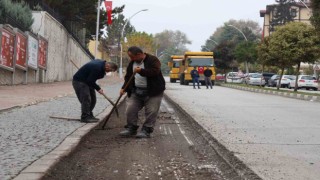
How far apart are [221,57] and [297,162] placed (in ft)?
192

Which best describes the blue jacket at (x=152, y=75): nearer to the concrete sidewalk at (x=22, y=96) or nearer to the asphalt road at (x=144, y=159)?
the asphalt road at (x=144, y=159)

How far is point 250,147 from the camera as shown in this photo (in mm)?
7688

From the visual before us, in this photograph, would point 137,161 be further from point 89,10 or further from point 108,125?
point 89,10

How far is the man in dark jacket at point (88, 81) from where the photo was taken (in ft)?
33.2

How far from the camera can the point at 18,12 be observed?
89.9 ft

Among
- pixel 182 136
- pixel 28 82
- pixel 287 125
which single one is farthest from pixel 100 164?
pixel 28 82

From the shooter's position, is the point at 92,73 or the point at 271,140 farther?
the point at 92,73

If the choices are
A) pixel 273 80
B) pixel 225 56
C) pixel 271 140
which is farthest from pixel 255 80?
pixel 271 140

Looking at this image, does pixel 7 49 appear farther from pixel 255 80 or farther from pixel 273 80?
pixel 273 80

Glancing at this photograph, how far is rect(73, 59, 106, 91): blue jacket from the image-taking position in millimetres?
10109

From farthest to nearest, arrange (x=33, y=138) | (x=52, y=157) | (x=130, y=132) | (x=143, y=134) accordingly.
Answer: (x=130, y=132) → (x=143, y=134) → (x=33, y=138) → (x=52, y=157)

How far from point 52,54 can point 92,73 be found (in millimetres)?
25049

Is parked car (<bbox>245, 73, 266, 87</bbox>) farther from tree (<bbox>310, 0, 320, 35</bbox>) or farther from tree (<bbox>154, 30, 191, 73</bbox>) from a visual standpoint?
tree (<bbox>154, 30, 191, 73</bbox>)

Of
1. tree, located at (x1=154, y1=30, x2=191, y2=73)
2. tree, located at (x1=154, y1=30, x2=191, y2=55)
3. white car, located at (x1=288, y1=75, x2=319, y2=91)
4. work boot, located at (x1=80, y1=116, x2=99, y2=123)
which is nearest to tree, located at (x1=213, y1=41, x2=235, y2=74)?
white car, located at (x1=288, y1=75, x2=319, y2=91)
